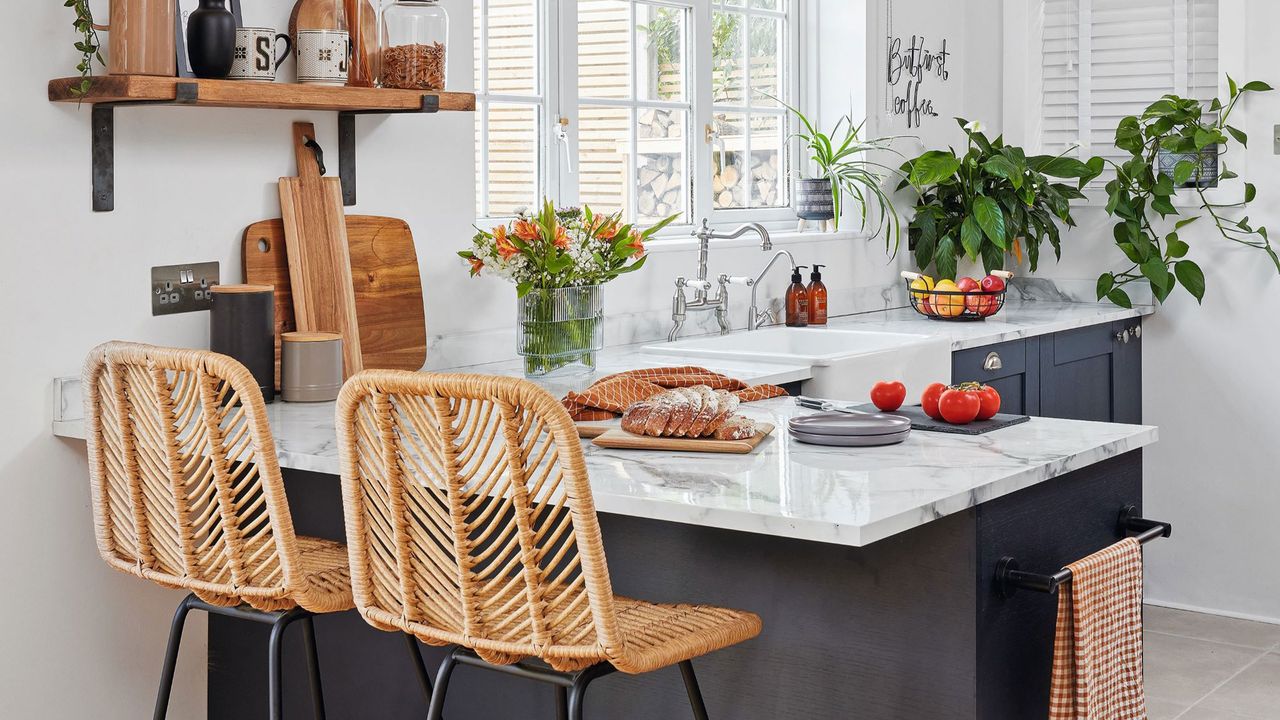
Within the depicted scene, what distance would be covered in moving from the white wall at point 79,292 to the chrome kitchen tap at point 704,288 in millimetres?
1219

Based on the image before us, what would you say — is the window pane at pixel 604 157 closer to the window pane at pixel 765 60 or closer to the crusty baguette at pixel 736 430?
the window pane at pixel 765 60

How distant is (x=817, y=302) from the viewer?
159 inches

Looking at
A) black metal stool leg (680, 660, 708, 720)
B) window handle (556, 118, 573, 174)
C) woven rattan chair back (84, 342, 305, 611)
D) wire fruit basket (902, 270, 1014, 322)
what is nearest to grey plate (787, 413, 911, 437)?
black metal stool leg (680, 660, 708, 720)

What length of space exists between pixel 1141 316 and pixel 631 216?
6.22 feet

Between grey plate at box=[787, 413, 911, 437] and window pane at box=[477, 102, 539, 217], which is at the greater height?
window pane at box=[477, 102, 539, 217]

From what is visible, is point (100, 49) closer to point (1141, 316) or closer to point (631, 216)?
point (631, 216)

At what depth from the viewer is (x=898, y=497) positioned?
173 cm

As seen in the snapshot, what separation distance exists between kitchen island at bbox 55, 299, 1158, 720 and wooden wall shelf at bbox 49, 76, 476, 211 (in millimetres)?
449

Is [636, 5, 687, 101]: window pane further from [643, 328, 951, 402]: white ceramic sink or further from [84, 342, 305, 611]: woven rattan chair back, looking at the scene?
[84, 342, 305, 611]: woven rattan chair back

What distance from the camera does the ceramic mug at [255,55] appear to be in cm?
245

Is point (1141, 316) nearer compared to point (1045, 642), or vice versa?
point (1045, 642)

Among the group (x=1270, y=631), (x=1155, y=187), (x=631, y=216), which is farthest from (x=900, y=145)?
(x=1270, y=631)

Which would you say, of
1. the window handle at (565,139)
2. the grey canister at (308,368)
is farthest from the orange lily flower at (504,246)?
the window handle at (565,139)

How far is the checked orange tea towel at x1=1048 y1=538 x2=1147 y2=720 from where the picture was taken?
6.27ft
